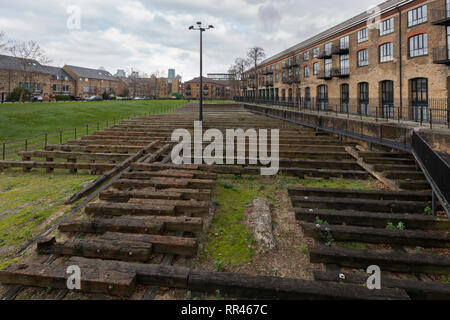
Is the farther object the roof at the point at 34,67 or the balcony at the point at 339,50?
the roof at the point at 34,67

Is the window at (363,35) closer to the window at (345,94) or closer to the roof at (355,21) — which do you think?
the roof at (355,21)

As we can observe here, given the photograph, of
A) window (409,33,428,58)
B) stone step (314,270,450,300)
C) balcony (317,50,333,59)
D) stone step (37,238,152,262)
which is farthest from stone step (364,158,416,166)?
balcony (317,50,333,59)

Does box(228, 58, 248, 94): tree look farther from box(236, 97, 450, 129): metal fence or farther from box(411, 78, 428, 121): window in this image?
box(411, 78, 428, 121): window

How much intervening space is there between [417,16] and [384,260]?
26261 millimetres

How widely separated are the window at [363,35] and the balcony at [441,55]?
368 inches

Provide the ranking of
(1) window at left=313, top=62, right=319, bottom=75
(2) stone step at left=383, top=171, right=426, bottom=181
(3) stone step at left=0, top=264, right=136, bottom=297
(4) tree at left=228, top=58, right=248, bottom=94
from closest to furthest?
(3) stone step at left=0, top=264, right=136, bottom=297, (2) stone step at left=383, top=171, right=426, bottom=181, (1) window at left=313, top=62, right=319, bottom=75, (4) tree at left=228, top=58, right=248, bottom=94

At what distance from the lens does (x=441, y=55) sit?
64.2 ft

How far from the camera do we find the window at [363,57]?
91.7 ft

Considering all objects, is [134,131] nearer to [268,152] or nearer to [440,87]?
[268,152]

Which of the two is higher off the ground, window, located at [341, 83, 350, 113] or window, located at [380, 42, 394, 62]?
window, located at [380, 42, 394, 62]

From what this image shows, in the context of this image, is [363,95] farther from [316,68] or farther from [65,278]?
[65,278]

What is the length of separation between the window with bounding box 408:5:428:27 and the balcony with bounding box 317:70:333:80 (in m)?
11.2

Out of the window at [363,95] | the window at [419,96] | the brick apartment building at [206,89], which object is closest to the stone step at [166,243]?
the window at [419,96]

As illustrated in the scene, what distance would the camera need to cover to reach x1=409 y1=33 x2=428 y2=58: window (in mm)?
21078
